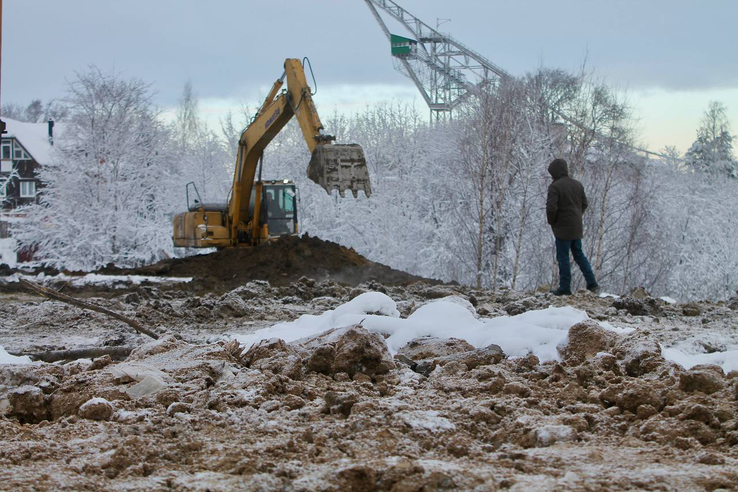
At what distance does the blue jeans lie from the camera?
9.87 meters

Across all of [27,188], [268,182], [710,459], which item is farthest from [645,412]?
[27,188]

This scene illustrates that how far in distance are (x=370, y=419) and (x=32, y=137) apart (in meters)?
54.7

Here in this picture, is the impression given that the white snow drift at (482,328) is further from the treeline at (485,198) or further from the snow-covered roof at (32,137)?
the snow-covered roof at (32,137)

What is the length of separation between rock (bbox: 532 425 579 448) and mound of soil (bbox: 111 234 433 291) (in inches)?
451

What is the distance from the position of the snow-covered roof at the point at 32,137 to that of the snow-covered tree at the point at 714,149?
3967 centimetres

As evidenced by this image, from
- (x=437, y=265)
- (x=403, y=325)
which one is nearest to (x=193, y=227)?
(x=437, y=265)

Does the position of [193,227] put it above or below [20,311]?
above

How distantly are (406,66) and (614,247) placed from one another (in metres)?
16.7

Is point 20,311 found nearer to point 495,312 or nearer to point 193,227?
point 495,312

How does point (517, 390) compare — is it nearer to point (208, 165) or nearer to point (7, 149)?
point (208, 165)

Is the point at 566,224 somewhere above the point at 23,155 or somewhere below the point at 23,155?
below

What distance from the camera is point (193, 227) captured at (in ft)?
60.8

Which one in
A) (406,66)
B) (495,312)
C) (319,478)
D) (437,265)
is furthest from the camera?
(406,66)

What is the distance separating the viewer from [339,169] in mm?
13078
